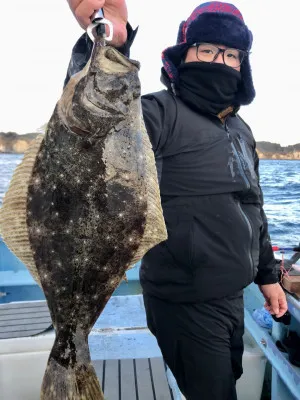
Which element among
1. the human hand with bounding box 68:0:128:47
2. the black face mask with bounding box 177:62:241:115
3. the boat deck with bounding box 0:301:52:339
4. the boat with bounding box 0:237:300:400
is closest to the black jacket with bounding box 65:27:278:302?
the black face mask with bounding box 177:62:241:115

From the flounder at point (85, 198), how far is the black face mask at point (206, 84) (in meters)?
0.97

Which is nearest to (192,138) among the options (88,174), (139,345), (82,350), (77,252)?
(88,174)

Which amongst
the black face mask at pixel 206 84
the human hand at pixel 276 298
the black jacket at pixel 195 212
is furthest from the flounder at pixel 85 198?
the human hand at pixel 276 298

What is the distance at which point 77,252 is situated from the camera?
1.69 m

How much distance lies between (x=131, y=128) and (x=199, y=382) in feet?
5.33

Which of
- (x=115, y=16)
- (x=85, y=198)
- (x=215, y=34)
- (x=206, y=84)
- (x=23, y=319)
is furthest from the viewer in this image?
(x=23, y=319)

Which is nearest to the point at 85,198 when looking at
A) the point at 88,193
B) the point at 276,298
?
the point at 88,193

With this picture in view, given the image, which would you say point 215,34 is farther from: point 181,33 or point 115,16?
point 115,16

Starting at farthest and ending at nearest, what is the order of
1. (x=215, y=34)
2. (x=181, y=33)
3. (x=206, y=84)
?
1. (x=181, y=33)
2. (x=206, y=84)
3. (x=215, y=34)

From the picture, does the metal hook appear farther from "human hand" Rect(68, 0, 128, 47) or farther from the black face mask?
the black face mask

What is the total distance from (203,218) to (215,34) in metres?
1.17

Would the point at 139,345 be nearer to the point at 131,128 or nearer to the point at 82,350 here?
the point at 82,350

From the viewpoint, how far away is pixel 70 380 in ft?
5.77

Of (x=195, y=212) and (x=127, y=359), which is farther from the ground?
(x=195, y=212)
